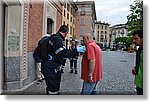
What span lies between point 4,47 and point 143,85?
140cm

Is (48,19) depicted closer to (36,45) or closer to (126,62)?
(36,45)

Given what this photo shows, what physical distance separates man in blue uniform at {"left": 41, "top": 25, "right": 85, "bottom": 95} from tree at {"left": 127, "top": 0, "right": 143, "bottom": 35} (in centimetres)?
61

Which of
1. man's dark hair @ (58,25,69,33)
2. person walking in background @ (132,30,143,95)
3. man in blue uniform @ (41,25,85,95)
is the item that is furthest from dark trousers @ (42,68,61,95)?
person walking in background @ (132,30,143,95)

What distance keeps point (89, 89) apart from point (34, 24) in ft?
3.10

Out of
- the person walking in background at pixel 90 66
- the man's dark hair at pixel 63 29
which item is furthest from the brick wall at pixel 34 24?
the person walking in background at pixel 90 66

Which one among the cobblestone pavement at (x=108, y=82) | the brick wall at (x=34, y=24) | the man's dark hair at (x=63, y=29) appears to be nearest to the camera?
the man's dark hair at (x=63, y=29)

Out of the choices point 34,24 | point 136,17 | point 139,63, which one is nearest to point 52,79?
point 34,24

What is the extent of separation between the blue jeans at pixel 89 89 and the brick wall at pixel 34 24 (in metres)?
0.65

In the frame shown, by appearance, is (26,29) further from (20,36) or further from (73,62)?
(73,62)

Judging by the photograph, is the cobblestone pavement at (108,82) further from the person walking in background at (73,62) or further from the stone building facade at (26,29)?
the stone building facade at (26,29)

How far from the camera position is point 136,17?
2643 mm

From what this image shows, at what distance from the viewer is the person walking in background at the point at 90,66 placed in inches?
90.8

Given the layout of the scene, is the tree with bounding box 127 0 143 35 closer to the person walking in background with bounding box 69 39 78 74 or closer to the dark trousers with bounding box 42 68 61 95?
the person walking in background with bounding box 69 39 78 74

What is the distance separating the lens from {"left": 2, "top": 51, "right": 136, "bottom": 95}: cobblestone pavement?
8.58 ft
